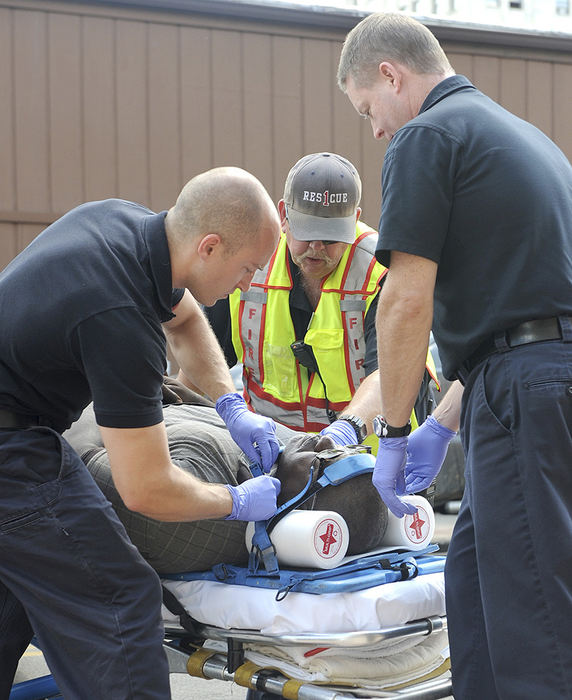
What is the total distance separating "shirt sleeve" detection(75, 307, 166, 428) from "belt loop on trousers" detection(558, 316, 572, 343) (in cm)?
93

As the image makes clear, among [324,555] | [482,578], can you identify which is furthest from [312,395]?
[482,578]

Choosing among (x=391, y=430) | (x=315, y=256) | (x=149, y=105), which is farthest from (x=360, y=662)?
(x=149, y=105)

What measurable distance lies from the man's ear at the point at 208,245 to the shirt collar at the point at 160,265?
0.08 m

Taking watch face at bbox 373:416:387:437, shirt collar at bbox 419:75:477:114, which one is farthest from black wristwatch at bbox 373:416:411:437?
shirt collar at bbox 419:75:477:114

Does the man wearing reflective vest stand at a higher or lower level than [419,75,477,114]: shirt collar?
lower

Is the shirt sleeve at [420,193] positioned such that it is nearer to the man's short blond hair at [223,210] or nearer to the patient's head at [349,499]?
the man's short blond hair at [223,210]

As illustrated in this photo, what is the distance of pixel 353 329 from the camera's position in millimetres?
3379

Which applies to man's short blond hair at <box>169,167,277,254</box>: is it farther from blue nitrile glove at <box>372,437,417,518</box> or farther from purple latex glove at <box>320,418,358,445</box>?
purple latex glove at <box>320,418,358,445</box>

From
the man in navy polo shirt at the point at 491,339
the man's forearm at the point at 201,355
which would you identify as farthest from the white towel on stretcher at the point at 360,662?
the man's forearm at the point at 201,355

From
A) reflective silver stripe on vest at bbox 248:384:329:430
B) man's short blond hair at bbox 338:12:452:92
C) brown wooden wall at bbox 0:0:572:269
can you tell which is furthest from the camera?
brown wooden wall at bbox 0:0:572:269

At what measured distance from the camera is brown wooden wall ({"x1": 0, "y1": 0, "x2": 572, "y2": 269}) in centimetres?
857

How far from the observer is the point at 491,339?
2248mm

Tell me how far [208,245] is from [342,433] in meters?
0.89

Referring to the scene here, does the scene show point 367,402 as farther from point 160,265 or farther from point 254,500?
point 160,265
